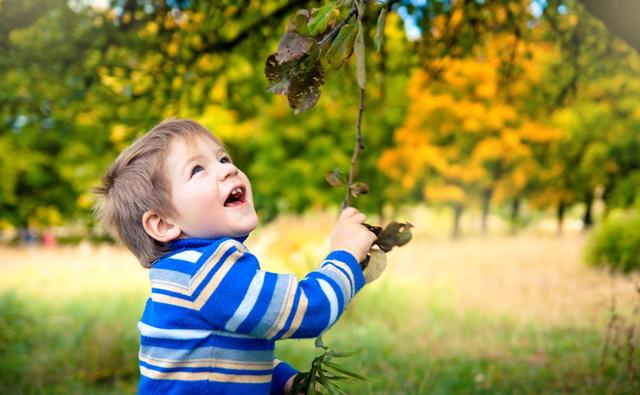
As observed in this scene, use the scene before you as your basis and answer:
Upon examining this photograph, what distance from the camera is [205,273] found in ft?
4.49

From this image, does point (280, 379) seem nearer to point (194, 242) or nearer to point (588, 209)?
point (194, 242)

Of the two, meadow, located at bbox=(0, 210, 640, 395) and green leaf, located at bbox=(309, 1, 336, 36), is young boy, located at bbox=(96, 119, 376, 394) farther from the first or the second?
meadow, located at bbox=(0, 210, 640, 395)

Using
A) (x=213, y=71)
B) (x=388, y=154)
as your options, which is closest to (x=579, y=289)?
(x=213, y=71)

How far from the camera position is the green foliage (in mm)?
8047

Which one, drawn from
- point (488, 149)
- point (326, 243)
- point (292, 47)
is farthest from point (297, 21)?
point (488, 149)

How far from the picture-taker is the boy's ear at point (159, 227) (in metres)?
1.50

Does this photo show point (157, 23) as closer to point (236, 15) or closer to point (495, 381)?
point (236, 15)

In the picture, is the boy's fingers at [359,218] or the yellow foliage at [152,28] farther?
the yellow foliage at [152,28]

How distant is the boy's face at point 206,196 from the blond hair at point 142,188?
0.10ft

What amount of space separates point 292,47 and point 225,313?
615 millimetres

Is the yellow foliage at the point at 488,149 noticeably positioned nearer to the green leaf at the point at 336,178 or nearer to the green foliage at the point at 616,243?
the green foliage at the point at 616,243

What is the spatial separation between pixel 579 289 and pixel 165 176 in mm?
6979

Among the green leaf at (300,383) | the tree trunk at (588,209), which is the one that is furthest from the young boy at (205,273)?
the tree trunk at (588,209)

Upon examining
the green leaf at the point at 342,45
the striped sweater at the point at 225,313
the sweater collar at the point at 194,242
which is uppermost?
the green leaf at the point at 342,45
